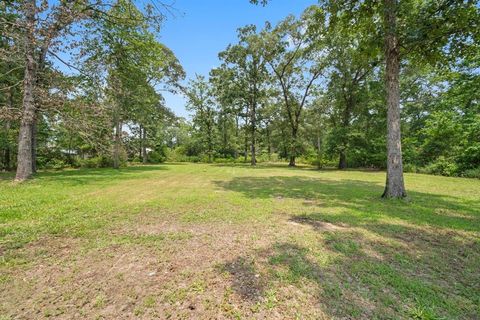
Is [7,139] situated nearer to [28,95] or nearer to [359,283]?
[28,95]

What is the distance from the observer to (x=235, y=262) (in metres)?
3.08

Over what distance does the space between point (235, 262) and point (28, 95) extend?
1040 cm

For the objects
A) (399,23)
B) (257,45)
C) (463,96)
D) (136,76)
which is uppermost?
(257,45)

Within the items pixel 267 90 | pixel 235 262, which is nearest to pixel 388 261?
pixel 235 262

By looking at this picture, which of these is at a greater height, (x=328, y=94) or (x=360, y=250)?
(x=328, y=94)

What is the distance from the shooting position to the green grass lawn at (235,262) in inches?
87.2

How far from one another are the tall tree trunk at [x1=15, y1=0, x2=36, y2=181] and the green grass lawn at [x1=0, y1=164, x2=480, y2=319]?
173 inches

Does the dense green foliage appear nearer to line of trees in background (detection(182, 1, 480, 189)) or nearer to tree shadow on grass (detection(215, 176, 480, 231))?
Result: line of trees in background (detection(182, 1, 480, 189))

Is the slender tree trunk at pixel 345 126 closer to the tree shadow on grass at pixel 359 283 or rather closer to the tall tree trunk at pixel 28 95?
the tree shadow on grass at pixel 359 283

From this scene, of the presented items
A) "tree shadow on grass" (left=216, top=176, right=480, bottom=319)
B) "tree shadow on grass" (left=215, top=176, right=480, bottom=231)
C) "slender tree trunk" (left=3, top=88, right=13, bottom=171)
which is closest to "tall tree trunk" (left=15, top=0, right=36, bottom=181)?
"slender tree trunk" (left=3, top=88, right=13, bottom=171)

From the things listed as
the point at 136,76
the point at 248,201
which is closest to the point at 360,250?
the point at 248,201

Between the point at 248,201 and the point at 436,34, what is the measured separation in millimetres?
7058

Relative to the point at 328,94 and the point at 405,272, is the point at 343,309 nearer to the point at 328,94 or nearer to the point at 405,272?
the point at 405,272

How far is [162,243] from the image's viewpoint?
12.0 feet
